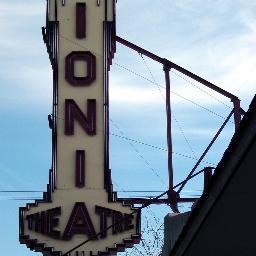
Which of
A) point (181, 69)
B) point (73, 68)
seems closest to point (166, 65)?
point (181, 69)

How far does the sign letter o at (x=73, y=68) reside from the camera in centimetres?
3192

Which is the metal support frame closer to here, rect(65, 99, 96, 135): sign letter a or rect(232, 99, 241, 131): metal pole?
rect(232, 99, 241, 131): metal pole

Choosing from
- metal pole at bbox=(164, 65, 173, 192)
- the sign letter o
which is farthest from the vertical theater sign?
metal pole at bbox=(164, 65, 173, 192)

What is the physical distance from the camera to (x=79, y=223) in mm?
30719

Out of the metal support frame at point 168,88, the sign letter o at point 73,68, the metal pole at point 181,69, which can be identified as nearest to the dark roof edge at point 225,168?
the metal support frame at point 168,88

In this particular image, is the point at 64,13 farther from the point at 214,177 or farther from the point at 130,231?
the point at 214,177

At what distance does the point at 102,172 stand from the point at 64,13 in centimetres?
664

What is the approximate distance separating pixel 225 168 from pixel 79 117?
747 inches

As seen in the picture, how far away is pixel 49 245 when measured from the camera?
30156 millimetres

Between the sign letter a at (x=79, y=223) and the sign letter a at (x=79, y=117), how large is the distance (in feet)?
9.07

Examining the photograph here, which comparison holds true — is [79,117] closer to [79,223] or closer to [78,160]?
[78,160]

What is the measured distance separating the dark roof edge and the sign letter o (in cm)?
1783

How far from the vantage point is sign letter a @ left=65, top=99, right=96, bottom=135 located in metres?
31.3

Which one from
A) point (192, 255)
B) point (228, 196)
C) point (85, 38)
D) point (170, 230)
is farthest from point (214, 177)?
point (85, 38)
